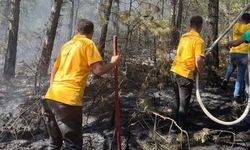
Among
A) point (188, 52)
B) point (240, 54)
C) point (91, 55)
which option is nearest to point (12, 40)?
point (240, 54)

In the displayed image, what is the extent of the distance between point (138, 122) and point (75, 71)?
2573 mm

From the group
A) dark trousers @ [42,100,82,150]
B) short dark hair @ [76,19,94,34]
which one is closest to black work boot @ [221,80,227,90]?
short dark hair @ [76,19,94,34]

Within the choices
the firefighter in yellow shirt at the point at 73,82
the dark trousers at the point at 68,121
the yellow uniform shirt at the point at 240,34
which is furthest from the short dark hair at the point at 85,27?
the yellow uniform shirt at the point at 240,34

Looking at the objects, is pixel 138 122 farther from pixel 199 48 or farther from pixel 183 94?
pixel 199 48

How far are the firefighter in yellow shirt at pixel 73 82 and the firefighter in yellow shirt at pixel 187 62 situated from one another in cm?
168

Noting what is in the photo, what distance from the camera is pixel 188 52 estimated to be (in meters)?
6.18

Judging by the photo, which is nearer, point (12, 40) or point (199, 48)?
point (199, 48)

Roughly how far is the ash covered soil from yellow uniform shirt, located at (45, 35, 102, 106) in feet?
5.24

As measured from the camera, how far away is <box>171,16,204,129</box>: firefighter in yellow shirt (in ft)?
19.7

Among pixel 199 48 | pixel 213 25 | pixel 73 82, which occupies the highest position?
pixel 213 25

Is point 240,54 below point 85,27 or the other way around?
below

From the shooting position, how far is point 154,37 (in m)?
7.73

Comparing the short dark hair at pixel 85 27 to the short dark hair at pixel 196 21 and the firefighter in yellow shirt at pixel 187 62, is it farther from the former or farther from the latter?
the short dark hair at pixel 196 21

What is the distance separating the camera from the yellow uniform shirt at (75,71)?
476cm
